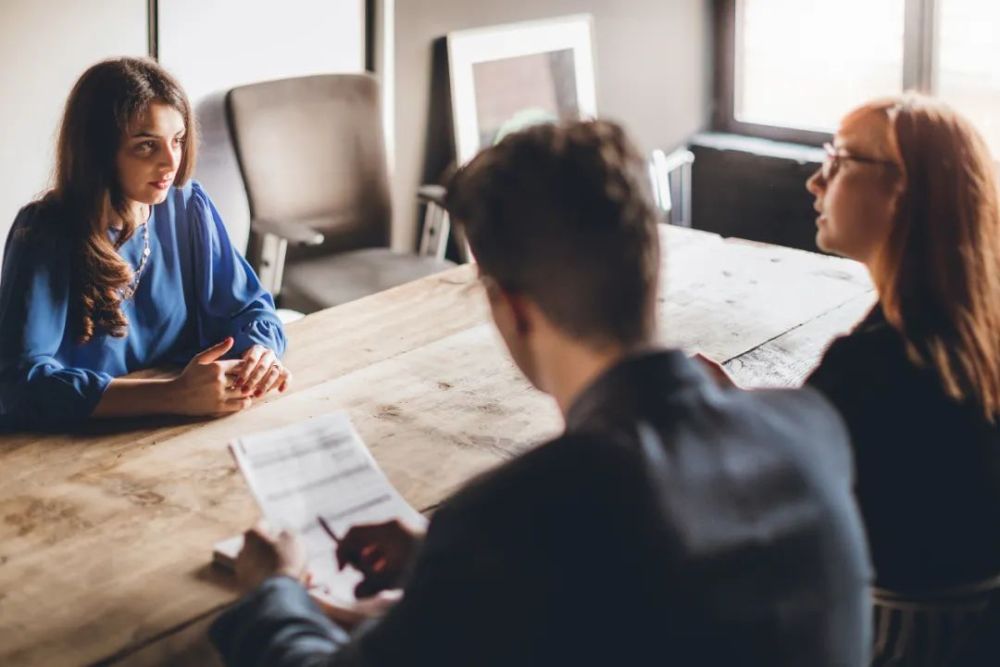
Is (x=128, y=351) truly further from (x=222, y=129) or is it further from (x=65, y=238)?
(x=222, y=129)

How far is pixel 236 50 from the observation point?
3.63 meters

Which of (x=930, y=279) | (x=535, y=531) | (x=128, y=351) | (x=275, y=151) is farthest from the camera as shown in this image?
(x=275, y=151)

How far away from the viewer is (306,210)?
12.1ft

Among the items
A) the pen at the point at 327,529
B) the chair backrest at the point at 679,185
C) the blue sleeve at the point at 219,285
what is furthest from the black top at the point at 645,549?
the chair backrest at the point at 679,185

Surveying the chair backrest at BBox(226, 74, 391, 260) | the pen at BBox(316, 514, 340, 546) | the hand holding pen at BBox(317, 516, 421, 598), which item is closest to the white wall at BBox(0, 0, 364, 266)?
the chair backrest at BBox(226, 74, 391, 260)

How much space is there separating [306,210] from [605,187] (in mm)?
2680

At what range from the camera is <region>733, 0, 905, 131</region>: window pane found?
4633 mm

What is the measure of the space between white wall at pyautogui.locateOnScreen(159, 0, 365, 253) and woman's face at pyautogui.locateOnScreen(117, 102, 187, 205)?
128 cm

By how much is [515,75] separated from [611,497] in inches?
138

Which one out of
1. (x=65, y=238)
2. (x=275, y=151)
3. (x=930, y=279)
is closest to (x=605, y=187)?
(x=930, y=279)

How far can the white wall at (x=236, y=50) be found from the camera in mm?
3488

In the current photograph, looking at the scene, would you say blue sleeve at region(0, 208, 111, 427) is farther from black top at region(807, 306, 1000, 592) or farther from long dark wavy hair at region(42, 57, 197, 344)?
black top at region(807, 306, 1000, 592)

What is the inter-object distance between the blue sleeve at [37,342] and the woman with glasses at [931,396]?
3.63 ft

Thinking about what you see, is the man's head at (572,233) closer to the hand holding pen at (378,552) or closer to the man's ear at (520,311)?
the man's ear at (520,311)
